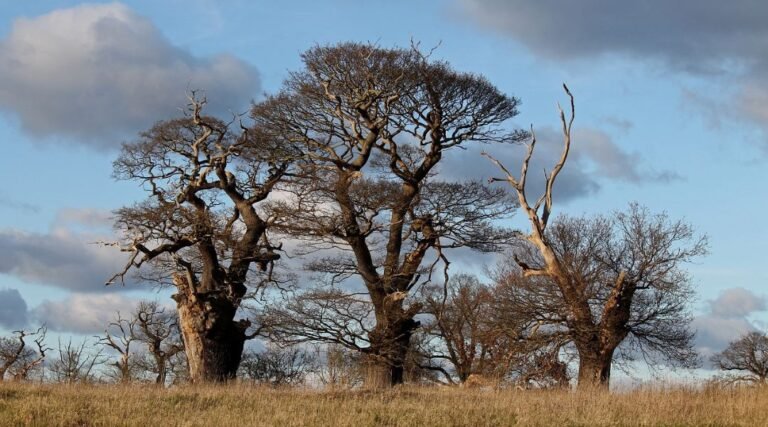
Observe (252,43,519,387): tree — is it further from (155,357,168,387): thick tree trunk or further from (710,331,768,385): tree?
(710,331,768,385): tree

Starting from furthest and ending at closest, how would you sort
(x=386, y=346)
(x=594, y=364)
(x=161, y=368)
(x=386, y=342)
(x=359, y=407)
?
(x=161, y=368) → (x=386, y=346) → (x=386, y=342) → (x=594, y=364) → (x=359, y=407)

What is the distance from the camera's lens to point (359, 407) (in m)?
16.1

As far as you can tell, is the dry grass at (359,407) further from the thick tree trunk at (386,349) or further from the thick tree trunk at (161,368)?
the thick tree trunk at (161,368)

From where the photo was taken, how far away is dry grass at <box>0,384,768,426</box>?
14.7 meters

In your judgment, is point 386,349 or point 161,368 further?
point 161,368

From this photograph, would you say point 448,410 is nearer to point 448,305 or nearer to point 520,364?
point 520,364

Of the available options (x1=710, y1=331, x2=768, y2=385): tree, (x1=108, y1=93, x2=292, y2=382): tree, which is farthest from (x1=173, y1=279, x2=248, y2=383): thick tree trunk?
(x1=710, y1=331, x2=768, y2=385): tree

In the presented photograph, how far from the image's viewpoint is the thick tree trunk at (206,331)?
25.6 metres

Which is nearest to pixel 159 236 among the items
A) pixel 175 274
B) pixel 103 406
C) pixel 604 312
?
pixel 175 274

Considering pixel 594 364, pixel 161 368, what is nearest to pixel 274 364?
pixel 161 368

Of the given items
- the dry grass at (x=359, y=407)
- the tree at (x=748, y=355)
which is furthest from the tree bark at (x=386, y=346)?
the tree at (x=748, y=355)

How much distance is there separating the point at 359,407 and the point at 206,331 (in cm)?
1051

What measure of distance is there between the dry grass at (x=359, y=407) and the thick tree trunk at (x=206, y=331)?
7038mm

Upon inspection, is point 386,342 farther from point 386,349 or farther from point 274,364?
point 274,364
